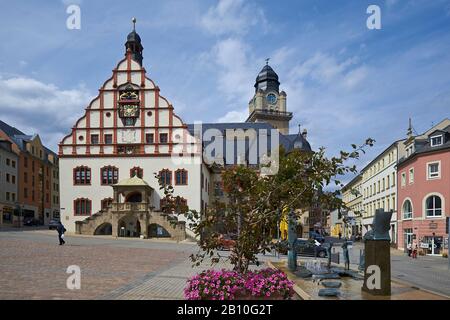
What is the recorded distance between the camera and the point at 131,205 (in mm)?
41562

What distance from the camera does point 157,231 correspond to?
4469cm

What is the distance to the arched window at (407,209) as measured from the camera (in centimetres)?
4108

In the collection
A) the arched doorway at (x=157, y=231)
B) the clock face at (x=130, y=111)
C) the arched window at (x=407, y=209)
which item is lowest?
the arched doorway at (x=157, y=231)

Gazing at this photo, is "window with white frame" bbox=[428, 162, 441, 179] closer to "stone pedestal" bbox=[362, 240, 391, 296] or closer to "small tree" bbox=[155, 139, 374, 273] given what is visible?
→ "stone pedestal" bbox=[362, 240, 391, 296]

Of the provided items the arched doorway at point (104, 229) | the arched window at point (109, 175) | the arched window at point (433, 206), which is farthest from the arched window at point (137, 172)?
the arched window at point (433, 206)

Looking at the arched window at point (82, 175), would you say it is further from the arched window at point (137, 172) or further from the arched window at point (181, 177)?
the arched window at point (181, 177)

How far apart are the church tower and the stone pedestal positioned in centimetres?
7394

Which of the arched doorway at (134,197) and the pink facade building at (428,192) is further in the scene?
the arched doorway at (134,197)

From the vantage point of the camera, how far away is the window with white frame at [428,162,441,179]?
120 feet

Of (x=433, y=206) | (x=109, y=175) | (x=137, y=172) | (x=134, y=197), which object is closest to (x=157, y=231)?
(x=134, y=197)

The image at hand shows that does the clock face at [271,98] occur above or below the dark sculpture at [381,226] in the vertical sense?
above

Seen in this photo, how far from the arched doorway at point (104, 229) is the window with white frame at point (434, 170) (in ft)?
106

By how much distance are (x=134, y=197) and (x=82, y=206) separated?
6617mm
